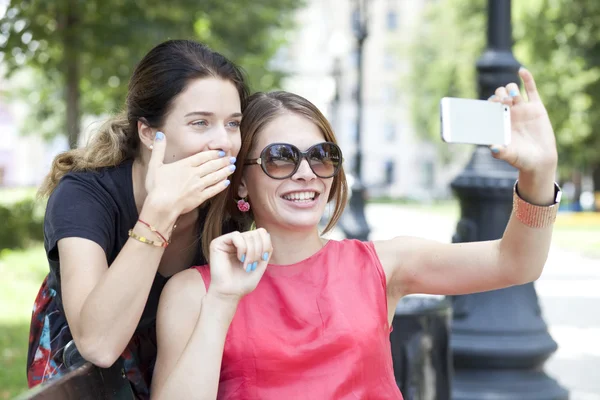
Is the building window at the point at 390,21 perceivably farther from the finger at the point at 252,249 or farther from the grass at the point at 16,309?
the finger at the point at 252,249

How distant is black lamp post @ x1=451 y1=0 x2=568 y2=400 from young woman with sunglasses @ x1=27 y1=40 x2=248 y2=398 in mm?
2690

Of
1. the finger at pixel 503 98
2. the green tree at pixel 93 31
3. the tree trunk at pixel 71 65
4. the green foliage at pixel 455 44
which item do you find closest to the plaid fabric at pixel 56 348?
the finger at pixel 503 98

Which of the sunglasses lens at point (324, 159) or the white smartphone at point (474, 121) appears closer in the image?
the white smartphone at point (474, 121)

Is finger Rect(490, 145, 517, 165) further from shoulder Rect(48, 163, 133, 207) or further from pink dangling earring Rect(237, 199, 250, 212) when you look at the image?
shoulder Rect(48, 163, 133, 207)

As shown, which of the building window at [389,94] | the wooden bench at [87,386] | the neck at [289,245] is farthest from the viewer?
the building window at [389,94]

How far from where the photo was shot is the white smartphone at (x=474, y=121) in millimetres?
2191

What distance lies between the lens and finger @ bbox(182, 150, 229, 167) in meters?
2.42

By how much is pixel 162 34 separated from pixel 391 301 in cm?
1134

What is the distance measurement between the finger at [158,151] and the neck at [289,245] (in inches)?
17.0

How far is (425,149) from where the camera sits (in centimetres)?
7012

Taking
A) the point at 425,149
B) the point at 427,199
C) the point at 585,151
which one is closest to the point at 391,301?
the point at 585,151

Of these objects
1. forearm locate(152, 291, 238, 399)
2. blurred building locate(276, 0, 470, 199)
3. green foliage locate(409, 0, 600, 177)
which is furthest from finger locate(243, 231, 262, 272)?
blurred building locate(276, 0, 470, 199)

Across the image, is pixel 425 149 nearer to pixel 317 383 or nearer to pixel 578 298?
pixel 578 298

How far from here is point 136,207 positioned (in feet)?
8.95
